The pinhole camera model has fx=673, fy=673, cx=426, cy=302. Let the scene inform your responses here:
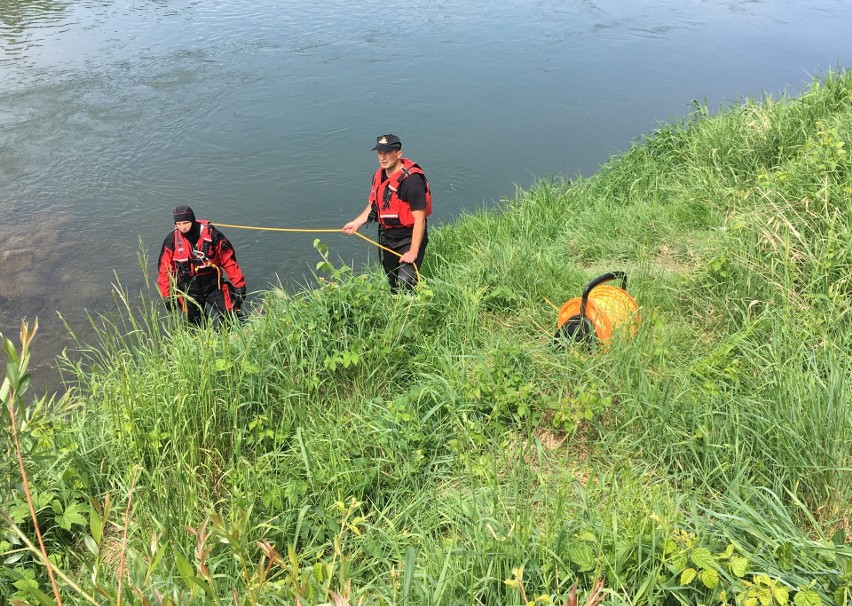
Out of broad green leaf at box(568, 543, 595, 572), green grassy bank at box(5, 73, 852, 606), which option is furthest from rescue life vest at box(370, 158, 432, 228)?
broad green leaf at box(568, 543, 595, 572)

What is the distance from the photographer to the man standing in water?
17.6 ft

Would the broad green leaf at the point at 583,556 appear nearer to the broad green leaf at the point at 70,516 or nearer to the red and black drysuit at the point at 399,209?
the broad green leaf at the point at 70,516

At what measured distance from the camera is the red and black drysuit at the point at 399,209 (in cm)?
540

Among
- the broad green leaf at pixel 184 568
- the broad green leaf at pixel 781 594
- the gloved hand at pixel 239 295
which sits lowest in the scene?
the gloved hand at pixel 239 295

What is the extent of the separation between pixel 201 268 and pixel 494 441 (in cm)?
300

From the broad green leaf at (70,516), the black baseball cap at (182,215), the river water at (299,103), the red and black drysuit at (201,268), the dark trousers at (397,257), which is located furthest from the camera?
the river water at (299,103)

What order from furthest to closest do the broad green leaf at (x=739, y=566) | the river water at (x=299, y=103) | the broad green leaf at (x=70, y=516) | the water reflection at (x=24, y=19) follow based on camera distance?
1. the water reflection at (x=24, y=19)
2. the river water at (x=299, y=103)
3. the broad green leaf at (x=70, y=516)
4. the broad green leaf at (x=739, y=566)

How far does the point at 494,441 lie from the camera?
345cm

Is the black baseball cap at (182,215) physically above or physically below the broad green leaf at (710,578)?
above

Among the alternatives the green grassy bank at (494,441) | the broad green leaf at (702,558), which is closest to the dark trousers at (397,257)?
the green grassy bank at (494,441)

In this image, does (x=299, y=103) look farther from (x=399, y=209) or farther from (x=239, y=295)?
(x=399, y=209)

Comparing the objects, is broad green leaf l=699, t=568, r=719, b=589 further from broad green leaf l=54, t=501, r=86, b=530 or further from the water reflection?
the water reflection

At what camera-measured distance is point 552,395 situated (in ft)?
12.7

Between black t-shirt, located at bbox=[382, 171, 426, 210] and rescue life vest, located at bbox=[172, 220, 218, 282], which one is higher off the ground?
black t-shirt, located at bbox=[382, 171, 426, 210]
